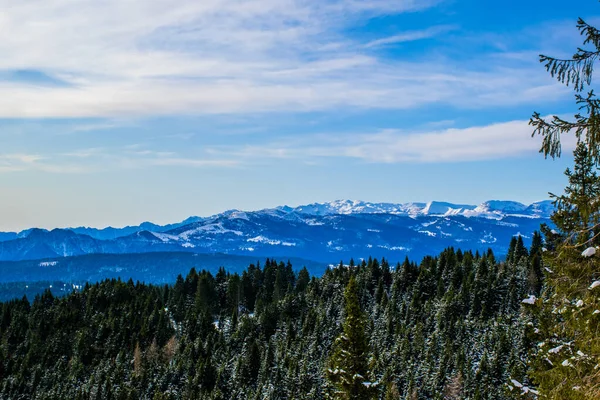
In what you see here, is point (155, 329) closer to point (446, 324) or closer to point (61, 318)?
point (61, 318)

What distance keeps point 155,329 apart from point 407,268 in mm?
82181

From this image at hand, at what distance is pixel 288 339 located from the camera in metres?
158

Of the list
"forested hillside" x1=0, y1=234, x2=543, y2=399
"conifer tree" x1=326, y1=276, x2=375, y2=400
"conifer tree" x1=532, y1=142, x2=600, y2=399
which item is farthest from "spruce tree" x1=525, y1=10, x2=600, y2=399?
"forested hillside" x1=0, y1=234, x2=543, y2=399

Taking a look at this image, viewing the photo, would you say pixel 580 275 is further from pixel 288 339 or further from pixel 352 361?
pixel 288 339

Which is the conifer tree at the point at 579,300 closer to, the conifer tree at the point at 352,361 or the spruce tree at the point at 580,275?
the spruce tree at the point at 580,275

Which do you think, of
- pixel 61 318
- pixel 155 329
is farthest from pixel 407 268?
pixel 61 318

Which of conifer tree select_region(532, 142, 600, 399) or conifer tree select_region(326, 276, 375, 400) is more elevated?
conifer tree select_region(532, 142, 600, 399)

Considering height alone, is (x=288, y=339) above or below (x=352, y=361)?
below

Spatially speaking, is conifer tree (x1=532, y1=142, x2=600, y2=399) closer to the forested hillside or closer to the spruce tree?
the spruce tree

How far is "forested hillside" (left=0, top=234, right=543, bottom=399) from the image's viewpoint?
123 meters

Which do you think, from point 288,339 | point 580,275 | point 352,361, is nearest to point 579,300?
point 580,275

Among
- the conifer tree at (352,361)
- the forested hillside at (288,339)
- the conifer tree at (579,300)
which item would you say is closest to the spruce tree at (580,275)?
the conifer tree at (579,300)

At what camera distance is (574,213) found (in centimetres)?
1767

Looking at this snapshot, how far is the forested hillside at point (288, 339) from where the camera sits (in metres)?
123
